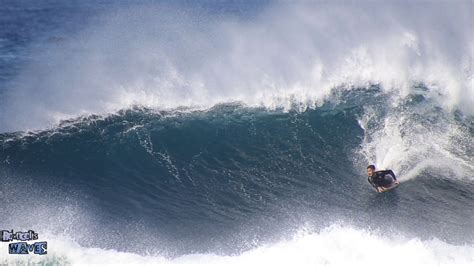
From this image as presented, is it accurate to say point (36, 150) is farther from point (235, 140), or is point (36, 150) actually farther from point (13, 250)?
point (235, 140)

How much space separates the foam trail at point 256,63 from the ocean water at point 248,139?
139 millimetres

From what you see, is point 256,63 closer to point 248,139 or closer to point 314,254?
point 248,139

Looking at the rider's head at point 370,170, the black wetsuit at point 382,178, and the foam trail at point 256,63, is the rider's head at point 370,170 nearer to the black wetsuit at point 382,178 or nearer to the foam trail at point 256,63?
the black wetsuit at point 382,178

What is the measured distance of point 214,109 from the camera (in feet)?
102

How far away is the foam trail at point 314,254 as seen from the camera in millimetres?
20062

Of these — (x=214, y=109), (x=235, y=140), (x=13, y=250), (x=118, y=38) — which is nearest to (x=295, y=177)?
(x=235, y=140)

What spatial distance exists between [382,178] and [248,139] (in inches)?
307

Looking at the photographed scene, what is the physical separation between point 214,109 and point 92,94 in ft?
25.7

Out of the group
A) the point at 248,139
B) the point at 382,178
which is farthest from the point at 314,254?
the point at 248,139

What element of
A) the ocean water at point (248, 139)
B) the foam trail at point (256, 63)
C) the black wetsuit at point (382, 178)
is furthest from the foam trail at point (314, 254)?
the foam trail at point (256, 63)

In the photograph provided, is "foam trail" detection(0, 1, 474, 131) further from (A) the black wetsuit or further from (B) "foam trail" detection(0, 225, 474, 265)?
(B) "foam trail" detection(0, 225, 474, 265)

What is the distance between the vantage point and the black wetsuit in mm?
24750

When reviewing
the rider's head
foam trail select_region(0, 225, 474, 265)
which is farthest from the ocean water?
the rider's head

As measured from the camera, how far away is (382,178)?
24.9 metres
